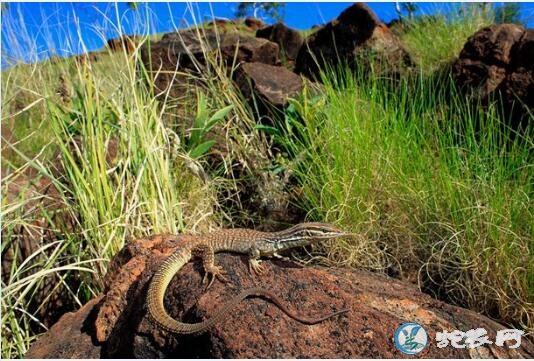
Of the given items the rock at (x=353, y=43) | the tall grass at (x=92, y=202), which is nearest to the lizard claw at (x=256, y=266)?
the tall grass at (x=92, y=202)

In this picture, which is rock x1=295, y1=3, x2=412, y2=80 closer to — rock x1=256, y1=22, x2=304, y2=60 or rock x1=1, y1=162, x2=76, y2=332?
rock x1=256, y1=22, x2=304, y2=60

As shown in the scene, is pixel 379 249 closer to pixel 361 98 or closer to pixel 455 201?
pixel 455 201

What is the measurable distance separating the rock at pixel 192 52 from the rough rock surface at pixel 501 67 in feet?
8.30

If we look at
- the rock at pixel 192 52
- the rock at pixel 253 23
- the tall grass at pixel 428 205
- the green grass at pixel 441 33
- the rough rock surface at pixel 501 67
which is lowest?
the tall grass at pixel 428 205

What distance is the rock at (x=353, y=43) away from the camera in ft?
26.5

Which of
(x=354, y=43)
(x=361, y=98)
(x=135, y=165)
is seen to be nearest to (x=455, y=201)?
(x=361, y=98)

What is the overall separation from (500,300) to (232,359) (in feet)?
6.03

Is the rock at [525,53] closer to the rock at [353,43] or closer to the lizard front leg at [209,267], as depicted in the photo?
the rock at [353,43]

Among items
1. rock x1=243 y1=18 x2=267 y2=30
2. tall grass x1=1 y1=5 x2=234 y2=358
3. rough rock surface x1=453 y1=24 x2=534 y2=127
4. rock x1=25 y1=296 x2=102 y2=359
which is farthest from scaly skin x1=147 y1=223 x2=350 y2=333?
rock x1=243 y1=18 x2=267 y2=30

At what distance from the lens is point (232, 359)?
284 cm

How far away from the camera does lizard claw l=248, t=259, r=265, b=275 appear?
341 cm

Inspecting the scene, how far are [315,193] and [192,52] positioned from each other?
3.23m

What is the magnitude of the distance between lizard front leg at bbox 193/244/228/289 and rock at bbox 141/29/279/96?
3766 millimetres

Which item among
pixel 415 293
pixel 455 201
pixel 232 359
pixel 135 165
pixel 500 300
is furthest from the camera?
pixel 135 165
